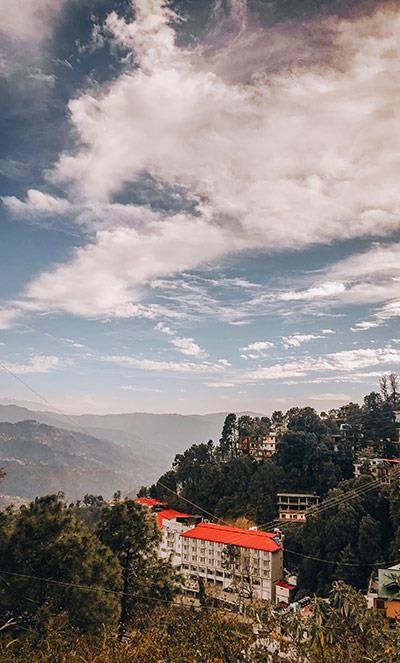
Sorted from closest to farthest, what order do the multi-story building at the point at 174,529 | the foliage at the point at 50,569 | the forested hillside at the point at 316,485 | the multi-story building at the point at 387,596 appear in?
the foliage at the point at 50,569 → the multi-story building at the point at 387,596 → the forested hillside at the point at 316,485 → the multi-story building at the point at 174,529

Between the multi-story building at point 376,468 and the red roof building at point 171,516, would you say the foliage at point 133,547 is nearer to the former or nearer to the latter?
the multi-story building at point 376,468

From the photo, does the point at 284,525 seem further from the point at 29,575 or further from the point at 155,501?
the point at 29,575

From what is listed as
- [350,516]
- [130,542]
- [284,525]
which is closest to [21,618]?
[130,542]

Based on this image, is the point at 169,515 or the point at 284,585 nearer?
the point at 284,585

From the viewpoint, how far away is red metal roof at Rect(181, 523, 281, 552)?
44.5m

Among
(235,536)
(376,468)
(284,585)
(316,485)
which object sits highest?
(376,468)

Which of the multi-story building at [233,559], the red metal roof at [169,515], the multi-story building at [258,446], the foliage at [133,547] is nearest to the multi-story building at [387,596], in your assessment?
the multi-story building at [233,559]

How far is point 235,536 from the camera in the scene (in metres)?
47.7

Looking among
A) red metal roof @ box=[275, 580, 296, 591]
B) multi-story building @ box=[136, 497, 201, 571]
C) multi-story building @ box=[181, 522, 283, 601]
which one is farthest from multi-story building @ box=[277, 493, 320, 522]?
red metal roof @ box=[275, 580, 296, 591]

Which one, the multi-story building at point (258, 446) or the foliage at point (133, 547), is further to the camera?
the multi-story building at point (258, 446)

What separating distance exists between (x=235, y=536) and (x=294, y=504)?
10229mm

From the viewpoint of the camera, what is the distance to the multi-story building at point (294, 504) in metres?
54.0

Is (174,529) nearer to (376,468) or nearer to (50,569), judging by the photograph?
(376,468)

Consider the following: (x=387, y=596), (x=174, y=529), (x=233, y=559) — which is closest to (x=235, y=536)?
(x=233, y=559)
